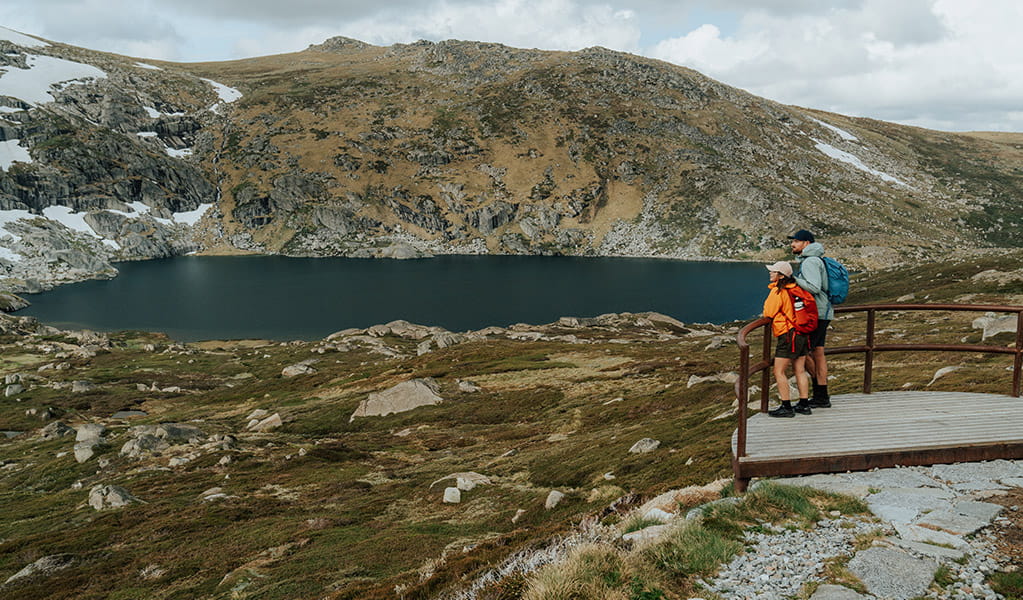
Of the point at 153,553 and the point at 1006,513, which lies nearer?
the point at 1006,513

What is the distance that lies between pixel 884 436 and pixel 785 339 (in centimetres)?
285

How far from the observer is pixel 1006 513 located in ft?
30.0

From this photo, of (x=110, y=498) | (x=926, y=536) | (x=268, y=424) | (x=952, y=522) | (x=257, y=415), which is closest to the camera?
(x=926, y=536)

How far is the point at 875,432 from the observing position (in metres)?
12.5

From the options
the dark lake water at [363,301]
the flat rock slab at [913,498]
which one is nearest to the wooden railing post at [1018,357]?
the flat rock slab at [913,498]

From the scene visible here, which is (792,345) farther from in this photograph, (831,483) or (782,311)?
(831,483)

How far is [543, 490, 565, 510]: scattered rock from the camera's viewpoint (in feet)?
73.7

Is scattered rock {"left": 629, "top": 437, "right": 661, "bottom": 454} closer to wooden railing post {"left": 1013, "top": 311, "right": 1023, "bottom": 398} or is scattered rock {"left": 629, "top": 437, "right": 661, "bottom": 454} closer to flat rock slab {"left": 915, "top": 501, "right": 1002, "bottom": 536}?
wooden railing post {"left": 1013, "top": 311, "right": 1023, "bottom": 398}

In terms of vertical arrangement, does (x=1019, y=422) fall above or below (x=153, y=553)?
above

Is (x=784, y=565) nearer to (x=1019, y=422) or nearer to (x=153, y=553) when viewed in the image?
(x=1019, y=422)

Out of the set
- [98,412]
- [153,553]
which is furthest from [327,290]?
[153,553]

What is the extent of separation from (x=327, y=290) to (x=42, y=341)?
2713 inches

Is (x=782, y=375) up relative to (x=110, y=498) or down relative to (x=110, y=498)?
up

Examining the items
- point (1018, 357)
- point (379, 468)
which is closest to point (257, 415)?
point (379, 468)
